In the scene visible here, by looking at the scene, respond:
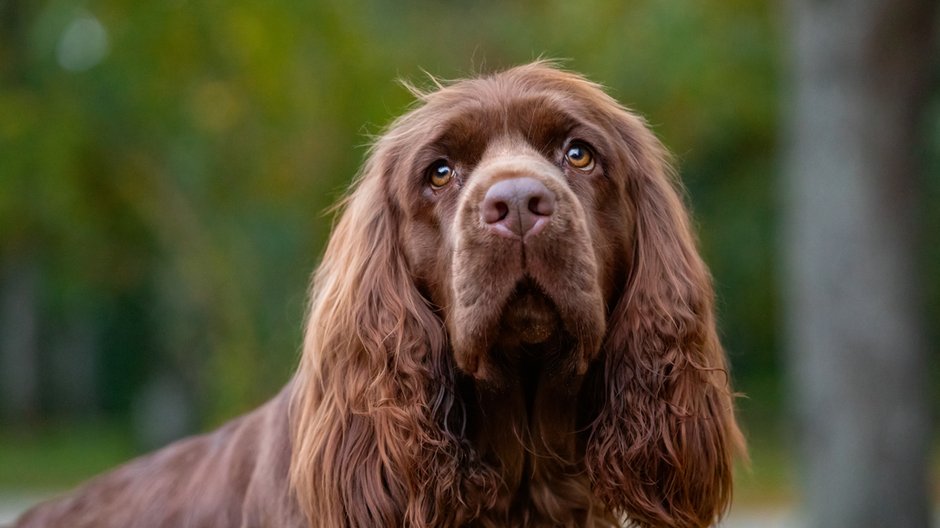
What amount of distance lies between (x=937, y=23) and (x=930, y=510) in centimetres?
340

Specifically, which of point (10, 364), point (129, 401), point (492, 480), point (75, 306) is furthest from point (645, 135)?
point (10, 364)

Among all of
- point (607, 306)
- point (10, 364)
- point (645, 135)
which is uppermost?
point (645, 135)

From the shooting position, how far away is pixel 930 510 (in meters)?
8.88

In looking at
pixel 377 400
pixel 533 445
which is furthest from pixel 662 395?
pixel 377 400

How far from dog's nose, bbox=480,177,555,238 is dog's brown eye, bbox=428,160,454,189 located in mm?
384

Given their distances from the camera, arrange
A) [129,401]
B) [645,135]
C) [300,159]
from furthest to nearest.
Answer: [129,401] < [300,159] < [645,135]

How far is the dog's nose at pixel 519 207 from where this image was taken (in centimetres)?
352

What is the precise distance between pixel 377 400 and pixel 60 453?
2614cm

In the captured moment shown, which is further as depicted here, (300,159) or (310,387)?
(300,159)

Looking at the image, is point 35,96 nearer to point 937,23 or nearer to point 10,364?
point 937,23

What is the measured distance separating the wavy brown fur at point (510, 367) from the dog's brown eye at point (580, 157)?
0.04 feet

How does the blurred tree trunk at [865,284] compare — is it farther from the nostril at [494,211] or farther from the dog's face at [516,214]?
the nostril at [494,211]

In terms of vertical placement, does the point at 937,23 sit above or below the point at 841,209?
above

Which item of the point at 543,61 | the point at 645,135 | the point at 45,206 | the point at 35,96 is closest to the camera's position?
the point at 645,135
